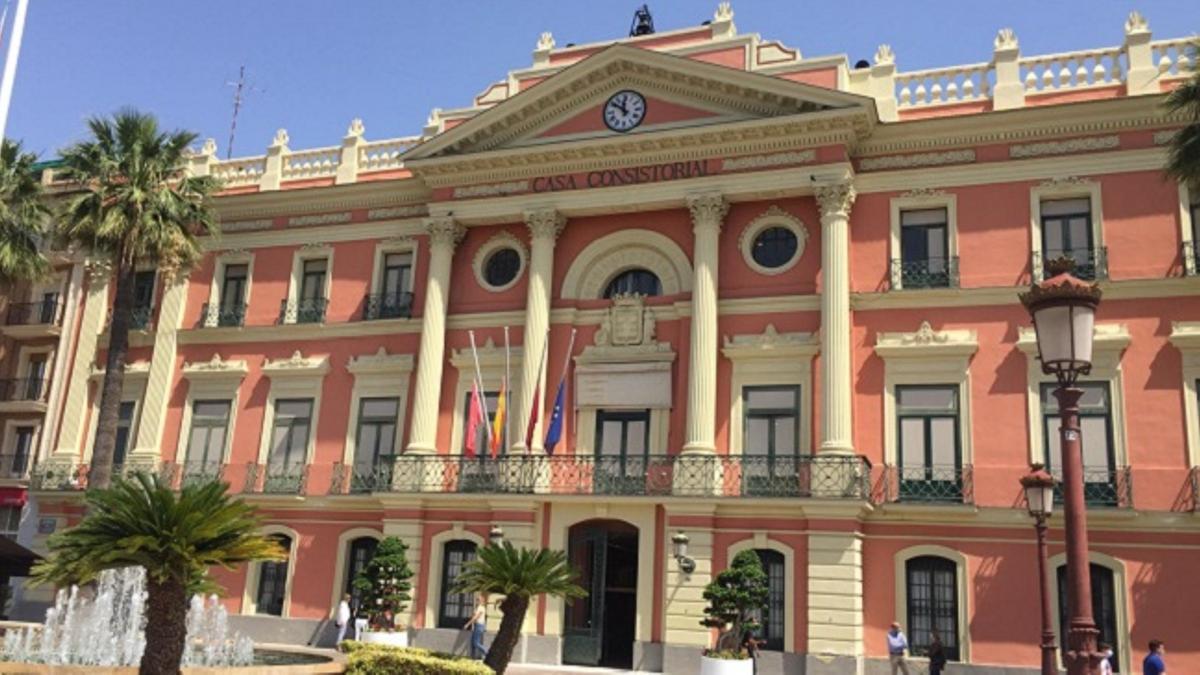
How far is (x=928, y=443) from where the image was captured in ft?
77.0

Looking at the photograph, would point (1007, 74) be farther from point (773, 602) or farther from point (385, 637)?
point (385, 637)

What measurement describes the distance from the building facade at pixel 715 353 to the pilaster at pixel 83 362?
0.24 meters

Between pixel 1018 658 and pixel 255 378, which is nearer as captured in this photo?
pixel 1018 658

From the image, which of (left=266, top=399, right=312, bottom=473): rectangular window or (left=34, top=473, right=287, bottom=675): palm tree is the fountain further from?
(left=266, top=399, right=312, bottom=473): rectangular window

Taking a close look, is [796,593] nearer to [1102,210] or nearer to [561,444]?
[561,444]

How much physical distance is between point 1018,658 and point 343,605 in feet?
49.7

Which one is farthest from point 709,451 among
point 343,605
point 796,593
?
point 343,605

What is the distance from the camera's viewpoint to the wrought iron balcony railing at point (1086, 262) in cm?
2297

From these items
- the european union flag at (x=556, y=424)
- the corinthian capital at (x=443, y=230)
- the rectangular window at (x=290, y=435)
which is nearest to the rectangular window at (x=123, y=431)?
the rectangular window at (x=290, y=435)

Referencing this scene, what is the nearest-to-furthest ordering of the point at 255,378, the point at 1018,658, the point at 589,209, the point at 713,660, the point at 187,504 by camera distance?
1. the point at 187,504
2. the point at 713,660
3. the point at 1018,658
4. the point at 589,209
5. the point at 255,378

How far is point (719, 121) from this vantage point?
2591 cm

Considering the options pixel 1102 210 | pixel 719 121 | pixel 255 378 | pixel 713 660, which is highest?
pixel 719 121

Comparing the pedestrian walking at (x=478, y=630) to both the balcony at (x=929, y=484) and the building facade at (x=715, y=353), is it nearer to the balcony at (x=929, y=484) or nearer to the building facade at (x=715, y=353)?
the building facade at (x=715, y=353)

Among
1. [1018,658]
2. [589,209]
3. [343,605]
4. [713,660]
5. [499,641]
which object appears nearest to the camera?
[499,641]
